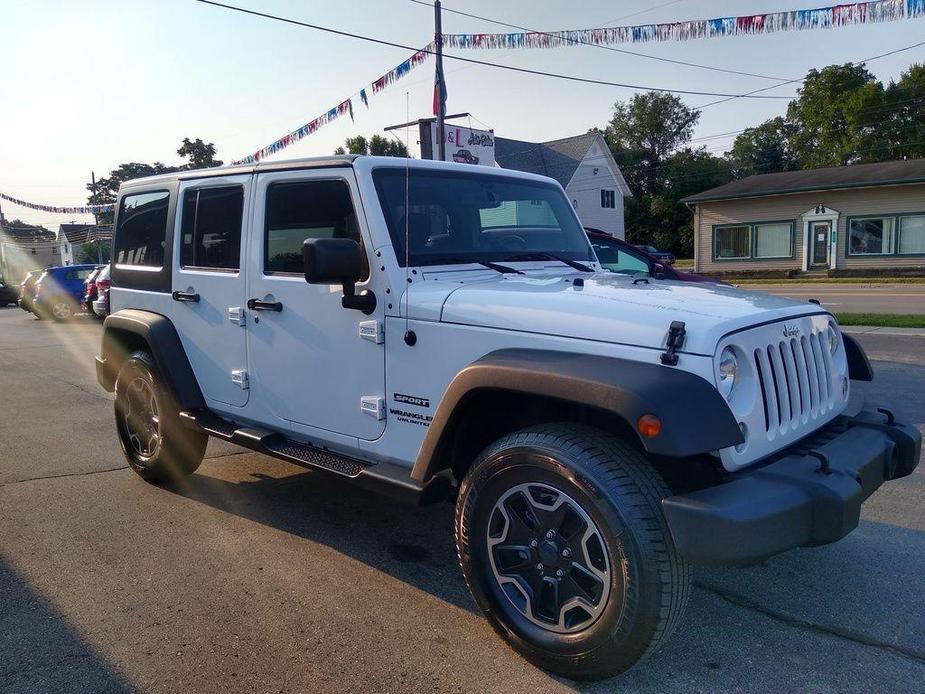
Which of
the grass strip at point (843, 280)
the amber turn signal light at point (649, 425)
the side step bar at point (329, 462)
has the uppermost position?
the amber turn signal light at point (649, 425)

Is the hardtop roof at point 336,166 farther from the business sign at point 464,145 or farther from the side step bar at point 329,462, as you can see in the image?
the business sign at point 464,145

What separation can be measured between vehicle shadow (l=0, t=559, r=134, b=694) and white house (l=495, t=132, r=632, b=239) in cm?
3967

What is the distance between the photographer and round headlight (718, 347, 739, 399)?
2689 mm

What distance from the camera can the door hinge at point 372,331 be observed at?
11.6 ft

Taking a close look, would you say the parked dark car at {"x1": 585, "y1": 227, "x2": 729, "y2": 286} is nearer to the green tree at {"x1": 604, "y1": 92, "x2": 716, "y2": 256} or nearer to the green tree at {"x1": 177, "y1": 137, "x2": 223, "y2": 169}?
the green tree at {"x1": 177, "y1": 137, "x2": 223, "y2": 169}

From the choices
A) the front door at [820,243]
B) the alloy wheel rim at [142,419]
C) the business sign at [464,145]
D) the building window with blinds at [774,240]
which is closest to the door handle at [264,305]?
the alloy wheel rim at [142,419]

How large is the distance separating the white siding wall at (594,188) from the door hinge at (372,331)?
4141 cm

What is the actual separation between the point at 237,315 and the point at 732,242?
1349 inches

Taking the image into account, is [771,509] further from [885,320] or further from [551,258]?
[885,320]

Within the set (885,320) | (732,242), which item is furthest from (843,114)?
(885,320)

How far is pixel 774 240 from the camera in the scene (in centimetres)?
3381

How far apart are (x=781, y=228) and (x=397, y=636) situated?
1339 inches

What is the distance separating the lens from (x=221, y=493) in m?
5.20

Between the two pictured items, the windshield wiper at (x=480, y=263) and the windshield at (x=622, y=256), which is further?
the windshield at (x=622, y=256)
